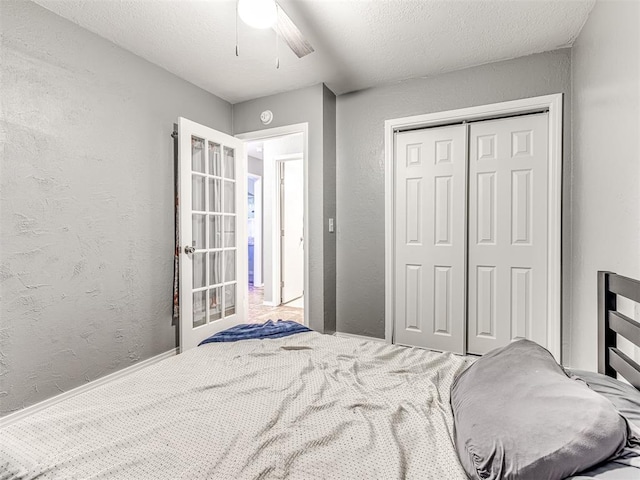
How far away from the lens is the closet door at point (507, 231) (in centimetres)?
261

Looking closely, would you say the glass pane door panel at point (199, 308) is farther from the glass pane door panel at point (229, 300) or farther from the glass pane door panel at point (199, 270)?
the glass pane door panel at point (229, 300)

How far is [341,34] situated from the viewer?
231cm

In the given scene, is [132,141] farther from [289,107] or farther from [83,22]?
[289,107]

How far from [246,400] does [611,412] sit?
0.99 metres

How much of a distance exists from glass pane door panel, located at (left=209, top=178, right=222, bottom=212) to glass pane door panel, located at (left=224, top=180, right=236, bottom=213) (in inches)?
2.8

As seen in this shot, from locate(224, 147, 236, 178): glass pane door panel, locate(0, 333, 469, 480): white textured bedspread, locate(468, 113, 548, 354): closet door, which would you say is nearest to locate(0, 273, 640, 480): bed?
locate(0, 333, 469, 480): white textured bedspread

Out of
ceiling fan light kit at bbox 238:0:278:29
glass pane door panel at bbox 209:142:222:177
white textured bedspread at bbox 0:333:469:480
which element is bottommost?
white textured bedspread at bbox 0:333:469:480

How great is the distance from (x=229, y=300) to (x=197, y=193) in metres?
1.09

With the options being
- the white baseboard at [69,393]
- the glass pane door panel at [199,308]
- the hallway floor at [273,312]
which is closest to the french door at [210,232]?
the glass pane door panel at [199,308]

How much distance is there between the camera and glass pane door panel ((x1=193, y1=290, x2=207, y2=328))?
2.94 m

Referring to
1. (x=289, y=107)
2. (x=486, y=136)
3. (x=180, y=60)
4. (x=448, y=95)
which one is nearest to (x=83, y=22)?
(x=180, y=60)

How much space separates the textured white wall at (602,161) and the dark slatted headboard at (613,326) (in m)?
0.19

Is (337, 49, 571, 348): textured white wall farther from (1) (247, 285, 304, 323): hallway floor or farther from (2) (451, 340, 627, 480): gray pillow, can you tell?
(2) (451, 340, 627, 480): gray pillow

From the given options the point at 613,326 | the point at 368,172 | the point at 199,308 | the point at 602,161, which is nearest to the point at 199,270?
the point at 199,308
